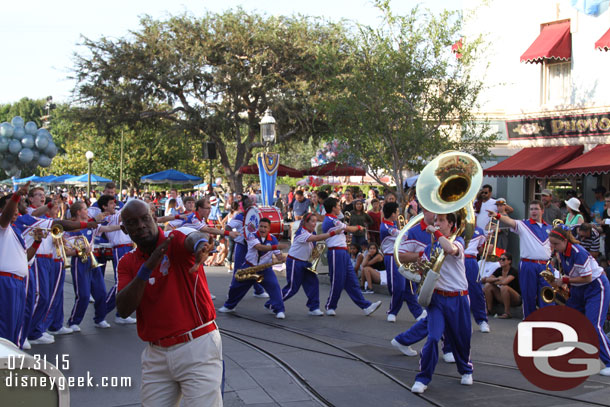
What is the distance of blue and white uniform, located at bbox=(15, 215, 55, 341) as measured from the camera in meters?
7.92

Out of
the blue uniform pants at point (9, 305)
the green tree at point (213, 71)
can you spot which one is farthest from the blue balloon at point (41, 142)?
the blue uniform pants at point (9, 305)

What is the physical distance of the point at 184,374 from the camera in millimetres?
3893

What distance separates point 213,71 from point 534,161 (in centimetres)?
1569

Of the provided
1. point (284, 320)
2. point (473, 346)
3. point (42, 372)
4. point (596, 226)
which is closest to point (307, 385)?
point (473, 346)

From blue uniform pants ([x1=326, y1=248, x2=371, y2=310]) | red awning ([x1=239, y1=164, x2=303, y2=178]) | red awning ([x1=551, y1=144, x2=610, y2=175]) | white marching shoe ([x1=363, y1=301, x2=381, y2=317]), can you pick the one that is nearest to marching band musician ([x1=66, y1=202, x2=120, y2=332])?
blue uniform pants ([x1=326, y1=248, x2=371, y2=310])

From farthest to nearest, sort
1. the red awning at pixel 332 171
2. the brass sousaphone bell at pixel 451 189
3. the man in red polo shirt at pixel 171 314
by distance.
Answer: the red awning at pixel 332 171
the brass sousaphone bell at pixel 451 189
the man in red polo shirt at pixel 171 314

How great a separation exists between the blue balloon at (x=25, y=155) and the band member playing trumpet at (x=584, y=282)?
20703 millimetres

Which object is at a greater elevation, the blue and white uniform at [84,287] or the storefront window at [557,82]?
the storefront window at [557,82]

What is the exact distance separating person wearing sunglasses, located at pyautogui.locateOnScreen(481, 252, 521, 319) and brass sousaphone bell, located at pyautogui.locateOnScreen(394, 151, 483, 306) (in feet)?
13.1

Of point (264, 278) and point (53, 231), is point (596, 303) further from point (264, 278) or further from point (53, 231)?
point (53, 231)

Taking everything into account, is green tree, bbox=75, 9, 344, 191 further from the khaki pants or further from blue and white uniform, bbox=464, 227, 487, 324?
the khaki pants

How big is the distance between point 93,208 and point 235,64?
1970 centimetres

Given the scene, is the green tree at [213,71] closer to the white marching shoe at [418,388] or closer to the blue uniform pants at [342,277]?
the blue uniform pants at [342,277]

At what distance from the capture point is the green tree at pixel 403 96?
623 inches
